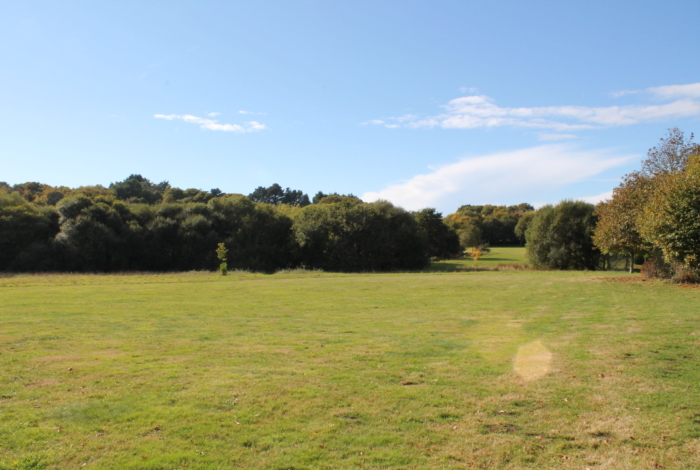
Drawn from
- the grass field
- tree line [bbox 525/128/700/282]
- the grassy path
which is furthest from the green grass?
the grass field

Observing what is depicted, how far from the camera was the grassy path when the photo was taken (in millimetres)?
5477

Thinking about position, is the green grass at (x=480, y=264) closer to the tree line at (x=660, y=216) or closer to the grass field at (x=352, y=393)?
the tree line at (x=660, y=216)

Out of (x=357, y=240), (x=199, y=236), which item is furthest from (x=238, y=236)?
(x=357, y=240)

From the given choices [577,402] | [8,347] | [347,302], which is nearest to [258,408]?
[577,402]

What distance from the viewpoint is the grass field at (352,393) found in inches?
215

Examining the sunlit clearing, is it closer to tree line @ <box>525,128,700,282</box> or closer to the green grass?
tree line @ <box>525,128,700,282</box>

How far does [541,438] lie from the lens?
19.3ft

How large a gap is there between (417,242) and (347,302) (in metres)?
45.9

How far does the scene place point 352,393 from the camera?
764 centimetres

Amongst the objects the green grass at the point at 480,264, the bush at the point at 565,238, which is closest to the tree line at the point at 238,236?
the bush at the point at 565,238

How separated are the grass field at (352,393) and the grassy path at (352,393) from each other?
0.11 ft

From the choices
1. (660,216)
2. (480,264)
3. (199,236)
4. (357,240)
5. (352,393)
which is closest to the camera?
(352,393)

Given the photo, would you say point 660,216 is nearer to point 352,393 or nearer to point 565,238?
point 352,393

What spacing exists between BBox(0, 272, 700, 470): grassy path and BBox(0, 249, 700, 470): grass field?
3 centimetres
